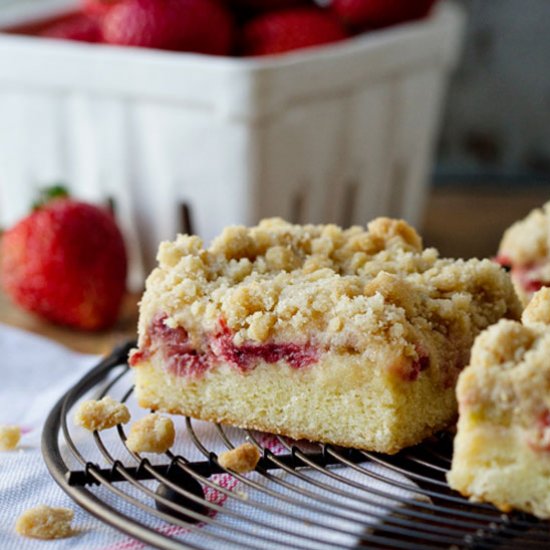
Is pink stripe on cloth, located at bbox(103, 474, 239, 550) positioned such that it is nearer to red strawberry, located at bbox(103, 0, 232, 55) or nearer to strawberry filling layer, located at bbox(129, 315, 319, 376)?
strawberry filling layer, located at bbox(129, 315, 319, 376)

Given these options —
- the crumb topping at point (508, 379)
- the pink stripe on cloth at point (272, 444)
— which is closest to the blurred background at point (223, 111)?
the pink stripe on cloth at point (272, 444)

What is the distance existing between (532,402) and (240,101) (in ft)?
4.52

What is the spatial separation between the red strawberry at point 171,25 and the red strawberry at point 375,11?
0.38 m

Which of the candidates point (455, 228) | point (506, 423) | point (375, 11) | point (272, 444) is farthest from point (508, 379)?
point (455, 228)

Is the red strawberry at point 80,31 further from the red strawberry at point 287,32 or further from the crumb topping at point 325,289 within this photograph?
the crumb topping at point 325,289

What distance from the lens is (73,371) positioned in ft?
6.91

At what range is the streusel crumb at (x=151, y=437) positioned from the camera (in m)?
1.39

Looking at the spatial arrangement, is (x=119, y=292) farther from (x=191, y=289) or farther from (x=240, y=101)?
(x=191, y=289)

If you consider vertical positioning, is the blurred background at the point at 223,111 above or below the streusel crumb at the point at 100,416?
above

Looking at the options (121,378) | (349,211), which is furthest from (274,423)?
(349,211)

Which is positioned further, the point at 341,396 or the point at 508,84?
the point at 508,84

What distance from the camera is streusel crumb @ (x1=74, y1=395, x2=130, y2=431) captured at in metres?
1.45

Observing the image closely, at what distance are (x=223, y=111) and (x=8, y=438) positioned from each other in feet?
3.64

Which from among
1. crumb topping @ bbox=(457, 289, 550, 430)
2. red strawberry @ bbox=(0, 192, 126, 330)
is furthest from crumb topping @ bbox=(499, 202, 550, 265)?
red strawberry @ bbox=(0, 192, 126, 330)
